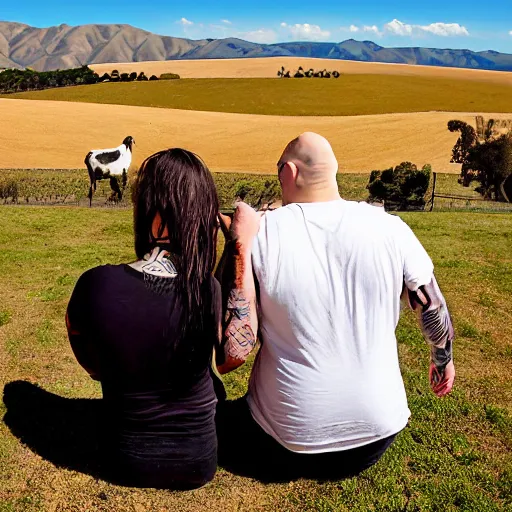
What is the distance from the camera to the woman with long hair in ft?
8.66

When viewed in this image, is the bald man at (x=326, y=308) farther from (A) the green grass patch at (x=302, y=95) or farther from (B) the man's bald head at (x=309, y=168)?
(A) the green grass patch at (x=302, y=95)

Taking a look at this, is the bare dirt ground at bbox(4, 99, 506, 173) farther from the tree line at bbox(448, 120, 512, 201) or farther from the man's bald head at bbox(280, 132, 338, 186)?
the man's bald head at bbox(280, 132, 338, 186)

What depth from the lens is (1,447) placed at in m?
3.99

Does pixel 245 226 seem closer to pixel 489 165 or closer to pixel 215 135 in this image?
pixel 489 165

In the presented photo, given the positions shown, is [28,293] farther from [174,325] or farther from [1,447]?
[174,325]

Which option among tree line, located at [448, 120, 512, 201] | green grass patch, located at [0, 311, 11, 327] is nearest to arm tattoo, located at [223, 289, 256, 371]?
green grass patch, located at [0, 311, 11, 327]

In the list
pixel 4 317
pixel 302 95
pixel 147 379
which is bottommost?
pixel 4 317

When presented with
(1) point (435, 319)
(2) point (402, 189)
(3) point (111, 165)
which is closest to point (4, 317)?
(1) point (435, 319)

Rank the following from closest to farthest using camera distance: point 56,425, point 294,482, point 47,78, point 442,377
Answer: point 442,377 → point 294,482 → point 56,425 → point 47,78

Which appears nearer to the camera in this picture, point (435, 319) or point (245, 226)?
point (245, 226)

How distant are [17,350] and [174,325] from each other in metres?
3.64

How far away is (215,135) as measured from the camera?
138 ft

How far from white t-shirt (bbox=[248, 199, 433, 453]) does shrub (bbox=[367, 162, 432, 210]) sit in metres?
13.3

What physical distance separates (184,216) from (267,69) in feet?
351
